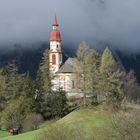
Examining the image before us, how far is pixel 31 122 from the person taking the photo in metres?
61.8

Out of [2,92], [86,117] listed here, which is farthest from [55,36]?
[86,117]

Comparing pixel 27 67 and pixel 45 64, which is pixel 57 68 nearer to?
pixel 45 64

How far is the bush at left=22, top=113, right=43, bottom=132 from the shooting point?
202ft

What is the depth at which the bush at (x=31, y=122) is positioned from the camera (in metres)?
61.4

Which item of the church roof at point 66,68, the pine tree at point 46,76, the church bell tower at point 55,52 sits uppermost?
the church bell tower at point 55,52

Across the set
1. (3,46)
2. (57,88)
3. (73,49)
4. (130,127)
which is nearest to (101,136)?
(130,127)

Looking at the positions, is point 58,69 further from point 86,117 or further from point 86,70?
point 86,117

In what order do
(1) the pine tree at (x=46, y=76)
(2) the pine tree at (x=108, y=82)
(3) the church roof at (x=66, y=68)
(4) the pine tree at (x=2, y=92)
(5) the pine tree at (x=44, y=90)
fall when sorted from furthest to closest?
(3) the church roof at (x=66, y=68) → (4) the pine tree at (x=2, y=92) → (1) the pine tree at (x=46, y=76) → (5) the pine tree at (x=44, y=90) → (2) the pine tree at (x=108, y=82)

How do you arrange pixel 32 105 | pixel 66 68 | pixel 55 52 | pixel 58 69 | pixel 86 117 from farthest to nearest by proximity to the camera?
pixel 55 52 → pixel 58 69 → pixel 66 68 → pixel 32 105 → pixel 86 117

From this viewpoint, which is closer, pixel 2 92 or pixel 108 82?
pixel 108 82

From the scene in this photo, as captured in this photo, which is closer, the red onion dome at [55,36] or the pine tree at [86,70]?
the pine tree at [86,70]

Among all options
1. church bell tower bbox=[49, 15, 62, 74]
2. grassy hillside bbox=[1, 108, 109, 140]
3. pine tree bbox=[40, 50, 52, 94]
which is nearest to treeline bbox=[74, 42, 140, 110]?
grassy hillside bbox=[1, 108, 109, 140]

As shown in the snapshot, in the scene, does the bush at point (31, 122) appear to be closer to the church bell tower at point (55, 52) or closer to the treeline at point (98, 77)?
the treeline at point (98, 77)

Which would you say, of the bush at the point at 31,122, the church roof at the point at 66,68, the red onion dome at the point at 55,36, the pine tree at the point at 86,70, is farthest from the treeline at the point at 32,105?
the red onion dome at the point at 55,36
